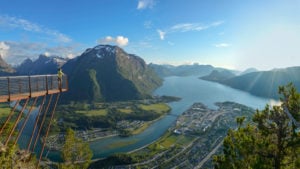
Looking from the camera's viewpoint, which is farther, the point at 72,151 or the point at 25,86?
the point at 72,151

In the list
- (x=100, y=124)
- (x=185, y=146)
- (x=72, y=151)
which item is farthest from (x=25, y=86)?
(x=100, y=124)

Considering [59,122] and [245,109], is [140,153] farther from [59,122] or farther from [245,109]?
[245,109]

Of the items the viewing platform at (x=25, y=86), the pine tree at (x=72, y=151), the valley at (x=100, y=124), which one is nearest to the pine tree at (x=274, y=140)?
the viewing platform at (x=25, y=86)

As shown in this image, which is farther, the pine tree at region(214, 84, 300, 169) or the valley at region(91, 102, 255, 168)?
the valley at region(91, 102, 255, 168)

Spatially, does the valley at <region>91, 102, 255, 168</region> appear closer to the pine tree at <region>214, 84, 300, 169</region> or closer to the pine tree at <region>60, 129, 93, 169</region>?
the pine tree at <region>60, 129, 93, 169</region>

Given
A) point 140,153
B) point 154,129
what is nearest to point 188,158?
point 140,153

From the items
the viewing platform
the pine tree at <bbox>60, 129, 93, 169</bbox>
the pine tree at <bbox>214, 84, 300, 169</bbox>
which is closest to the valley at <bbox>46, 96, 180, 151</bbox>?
the pine tree at <bbox>60, 129, 93, 169</bbox>

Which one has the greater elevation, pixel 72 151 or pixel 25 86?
pixel 25 86

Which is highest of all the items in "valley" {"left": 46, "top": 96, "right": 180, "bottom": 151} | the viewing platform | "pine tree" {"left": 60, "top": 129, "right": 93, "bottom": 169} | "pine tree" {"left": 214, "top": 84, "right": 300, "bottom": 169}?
the viewing platform

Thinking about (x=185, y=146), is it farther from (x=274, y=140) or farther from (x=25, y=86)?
(x=25, y=86)
